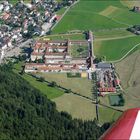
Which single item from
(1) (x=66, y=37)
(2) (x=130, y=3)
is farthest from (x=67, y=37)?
(2) (x=130, y=3)

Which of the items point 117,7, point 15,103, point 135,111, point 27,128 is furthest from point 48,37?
point 135,111

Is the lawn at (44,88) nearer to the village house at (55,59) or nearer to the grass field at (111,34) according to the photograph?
the village house at (55,59)

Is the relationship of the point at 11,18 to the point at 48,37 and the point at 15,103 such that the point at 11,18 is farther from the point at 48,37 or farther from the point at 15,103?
the point at 15,103

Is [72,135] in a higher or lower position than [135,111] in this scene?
lower

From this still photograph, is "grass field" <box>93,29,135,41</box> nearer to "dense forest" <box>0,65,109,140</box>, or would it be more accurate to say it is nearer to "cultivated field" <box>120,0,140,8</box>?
"cultivated field" <box>120,0,140,8</box>

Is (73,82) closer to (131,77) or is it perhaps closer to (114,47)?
(131,77)

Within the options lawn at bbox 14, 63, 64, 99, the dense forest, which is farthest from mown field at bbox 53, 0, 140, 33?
the dense forest
